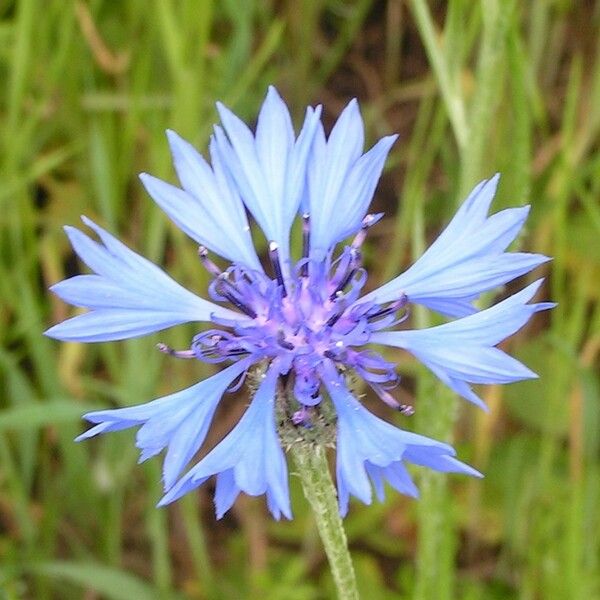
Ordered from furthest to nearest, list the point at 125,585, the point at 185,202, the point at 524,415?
the point at 524,415 < the point at 125,585 < the point at 185,202

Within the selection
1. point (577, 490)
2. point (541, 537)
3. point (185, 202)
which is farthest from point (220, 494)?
point (541, 537)

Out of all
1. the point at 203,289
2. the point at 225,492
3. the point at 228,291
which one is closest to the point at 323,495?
the point at 225,492

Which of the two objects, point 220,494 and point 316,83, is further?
point 316,83

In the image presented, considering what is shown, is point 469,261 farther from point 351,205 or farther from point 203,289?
point 203,289

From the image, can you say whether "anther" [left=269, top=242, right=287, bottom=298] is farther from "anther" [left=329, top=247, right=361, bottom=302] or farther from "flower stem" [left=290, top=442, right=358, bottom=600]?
"flower stem" [left=290, top=442, right=358, bottom=600]

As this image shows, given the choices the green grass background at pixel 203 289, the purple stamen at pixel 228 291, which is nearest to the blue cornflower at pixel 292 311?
the purple stamen at pixel 228 291

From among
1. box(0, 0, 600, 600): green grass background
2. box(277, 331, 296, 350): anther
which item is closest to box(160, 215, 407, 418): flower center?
box(277, 331, 296, 350): anther

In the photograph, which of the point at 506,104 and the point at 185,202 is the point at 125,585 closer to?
the point at 185,202
